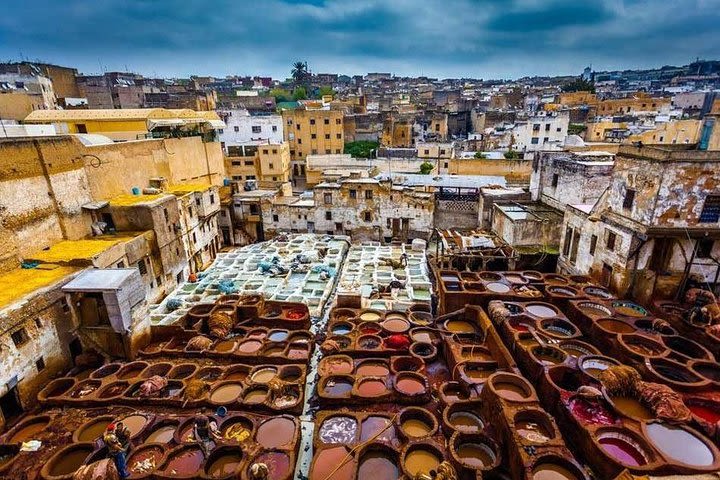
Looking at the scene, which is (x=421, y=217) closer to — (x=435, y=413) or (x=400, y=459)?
(x=435, y=413)

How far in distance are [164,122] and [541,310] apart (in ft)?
98.4

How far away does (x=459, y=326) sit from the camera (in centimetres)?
1886

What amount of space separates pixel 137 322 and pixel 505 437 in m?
15.8

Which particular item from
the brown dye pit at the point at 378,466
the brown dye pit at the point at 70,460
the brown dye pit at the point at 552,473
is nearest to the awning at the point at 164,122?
the brown dye pit at the point at 70,460

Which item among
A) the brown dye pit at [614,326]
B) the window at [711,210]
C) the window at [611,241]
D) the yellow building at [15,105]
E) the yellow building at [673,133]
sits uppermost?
the yellow building at [15,105]

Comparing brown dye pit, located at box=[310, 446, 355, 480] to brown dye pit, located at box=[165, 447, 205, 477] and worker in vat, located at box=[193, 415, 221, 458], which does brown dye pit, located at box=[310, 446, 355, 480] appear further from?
brown dye pit, located at box=[165, 447, 205, 477]

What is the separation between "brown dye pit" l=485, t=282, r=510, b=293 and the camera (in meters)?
19.4

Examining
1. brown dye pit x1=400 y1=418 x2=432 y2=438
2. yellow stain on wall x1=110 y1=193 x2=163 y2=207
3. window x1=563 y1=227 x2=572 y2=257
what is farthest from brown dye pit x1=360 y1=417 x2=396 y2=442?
yellow stain on wall x1=110 y1=193 x2=163 y2=207

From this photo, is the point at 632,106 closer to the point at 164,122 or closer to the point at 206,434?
the point at 164,122

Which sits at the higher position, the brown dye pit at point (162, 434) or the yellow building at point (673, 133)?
the yellow building at point (673, 133)

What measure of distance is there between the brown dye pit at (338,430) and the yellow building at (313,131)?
4298cm

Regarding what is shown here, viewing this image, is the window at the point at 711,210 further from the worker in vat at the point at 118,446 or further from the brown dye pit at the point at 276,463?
the worker in vat at the point at 118,446

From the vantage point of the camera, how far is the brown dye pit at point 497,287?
63.5 feet

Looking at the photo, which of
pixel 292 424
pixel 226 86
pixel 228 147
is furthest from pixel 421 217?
pixel 226 86
